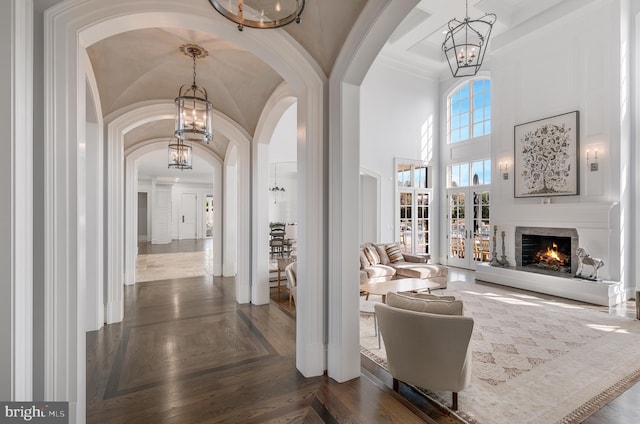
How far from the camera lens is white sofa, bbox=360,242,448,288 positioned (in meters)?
5.57

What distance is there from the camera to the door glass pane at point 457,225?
8.80m

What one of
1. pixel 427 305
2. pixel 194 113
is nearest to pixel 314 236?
pixel 427 305

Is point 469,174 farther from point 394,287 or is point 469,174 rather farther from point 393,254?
point 394,287

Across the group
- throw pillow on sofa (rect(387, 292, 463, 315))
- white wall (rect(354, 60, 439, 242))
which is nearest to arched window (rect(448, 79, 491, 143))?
white wall (rect(354, 60, 439, 242))

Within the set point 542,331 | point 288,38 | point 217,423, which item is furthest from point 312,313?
point 542,331

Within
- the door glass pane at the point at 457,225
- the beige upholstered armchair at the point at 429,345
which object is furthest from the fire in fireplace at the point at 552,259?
the beige upholstered armchair at the point at 429,345

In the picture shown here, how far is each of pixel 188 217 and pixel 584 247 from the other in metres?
15.7

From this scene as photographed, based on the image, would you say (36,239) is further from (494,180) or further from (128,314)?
(494,180)

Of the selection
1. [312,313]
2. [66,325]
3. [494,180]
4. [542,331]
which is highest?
[494,180]

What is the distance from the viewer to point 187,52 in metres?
3.52

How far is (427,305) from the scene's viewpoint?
7.68ft

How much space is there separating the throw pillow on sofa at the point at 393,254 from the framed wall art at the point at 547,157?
3.09 m

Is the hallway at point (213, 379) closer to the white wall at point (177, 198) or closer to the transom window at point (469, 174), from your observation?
the transom window at point (469, 174)

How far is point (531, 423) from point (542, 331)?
2.21m
